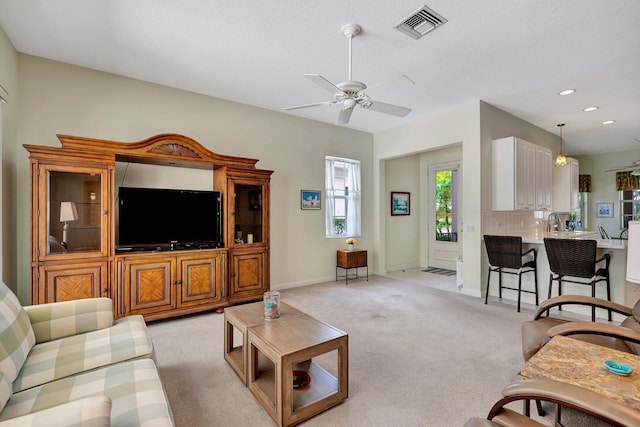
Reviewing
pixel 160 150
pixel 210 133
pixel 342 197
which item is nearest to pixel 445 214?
pixel 342 197

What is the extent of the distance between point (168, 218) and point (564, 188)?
740 centimetres

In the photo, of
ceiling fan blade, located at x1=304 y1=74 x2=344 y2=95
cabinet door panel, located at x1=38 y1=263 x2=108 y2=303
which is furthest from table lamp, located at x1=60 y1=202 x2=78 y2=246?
ceiling fan blade, located at x1=304 y1=74 x2=344 y2=95

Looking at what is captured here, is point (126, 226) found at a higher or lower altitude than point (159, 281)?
higher

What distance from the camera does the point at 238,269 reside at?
4.11 metres

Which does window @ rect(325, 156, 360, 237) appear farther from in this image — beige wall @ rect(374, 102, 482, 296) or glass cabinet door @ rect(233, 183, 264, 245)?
glass cabinet door @ rect(233, 183, 264, 245)

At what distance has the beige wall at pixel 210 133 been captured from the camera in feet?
10.8

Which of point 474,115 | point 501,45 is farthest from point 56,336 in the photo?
point 474,115

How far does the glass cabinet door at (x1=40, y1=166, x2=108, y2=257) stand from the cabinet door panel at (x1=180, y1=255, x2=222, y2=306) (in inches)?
34.4

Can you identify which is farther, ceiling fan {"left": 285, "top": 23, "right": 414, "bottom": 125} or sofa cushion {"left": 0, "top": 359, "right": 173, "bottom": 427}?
ceiling fan {"left": 285, "top": 23, "right": 414, "bottom": 125}

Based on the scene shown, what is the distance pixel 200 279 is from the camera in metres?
3.76

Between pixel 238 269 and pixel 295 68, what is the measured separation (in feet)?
8.54

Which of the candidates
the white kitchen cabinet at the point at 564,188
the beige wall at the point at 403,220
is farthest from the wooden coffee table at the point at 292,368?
the white kitchen cabinet at the point at 564,188

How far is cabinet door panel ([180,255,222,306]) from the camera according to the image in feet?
12.0

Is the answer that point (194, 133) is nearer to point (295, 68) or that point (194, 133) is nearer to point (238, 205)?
point (238, 205)
